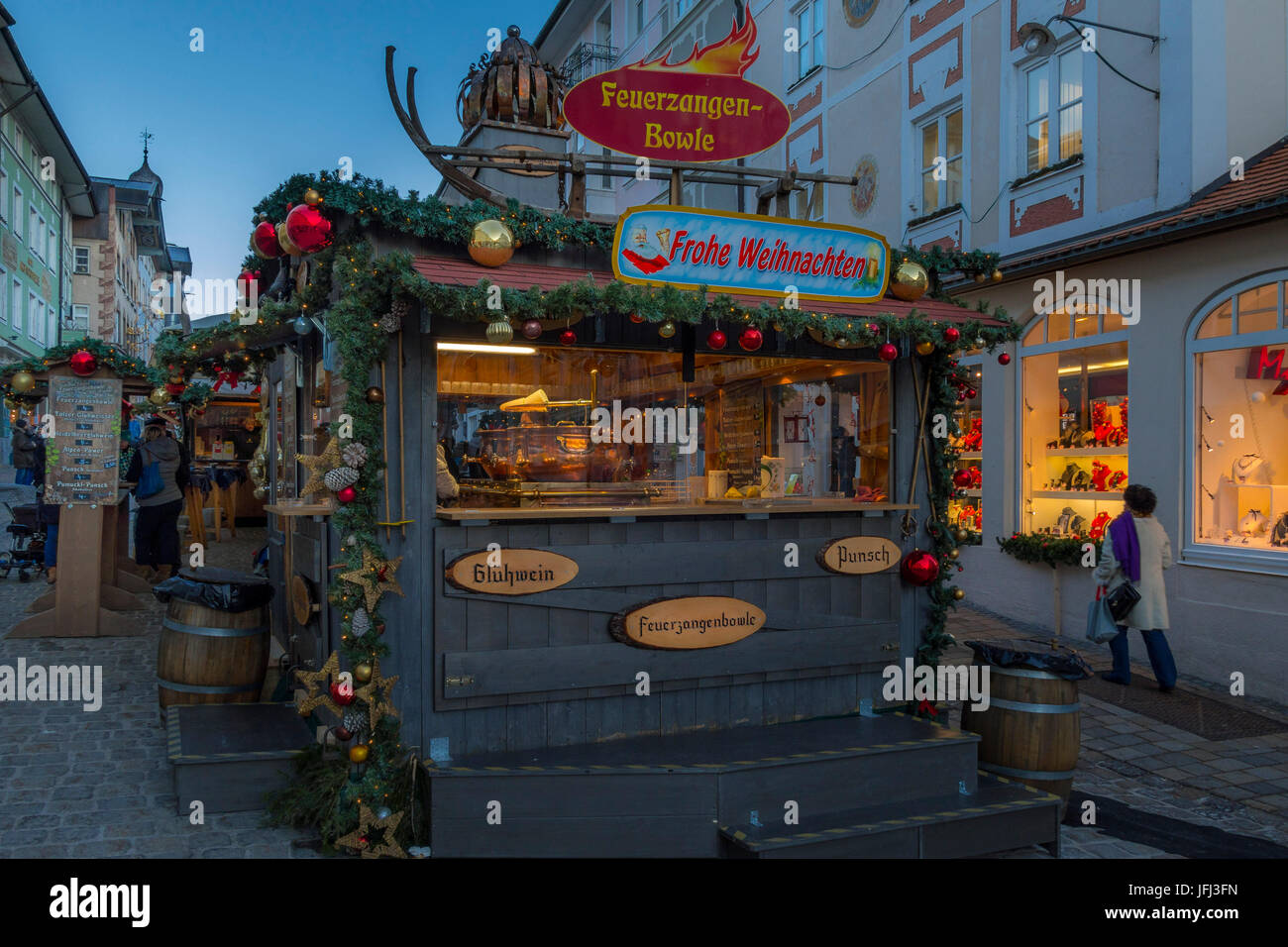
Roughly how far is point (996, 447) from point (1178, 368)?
2457 millimetres

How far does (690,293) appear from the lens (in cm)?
482

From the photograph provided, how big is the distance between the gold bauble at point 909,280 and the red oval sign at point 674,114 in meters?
1.16

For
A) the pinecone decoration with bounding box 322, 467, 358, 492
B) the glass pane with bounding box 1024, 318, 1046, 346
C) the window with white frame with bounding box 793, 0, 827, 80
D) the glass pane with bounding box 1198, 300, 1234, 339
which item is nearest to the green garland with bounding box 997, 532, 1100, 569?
the glass pane with bounding box 1024, 318, 1046, 346

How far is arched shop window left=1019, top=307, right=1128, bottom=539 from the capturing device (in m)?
9.60

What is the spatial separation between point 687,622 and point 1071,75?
26.8ft

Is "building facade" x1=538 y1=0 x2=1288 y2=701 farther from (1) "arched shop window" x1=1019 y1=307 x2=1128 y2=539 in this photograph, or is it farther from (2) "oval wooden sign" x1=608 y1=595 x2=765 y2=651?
(2) "oval wooden sign" x1=608 y1=595 x2=765 y2=651

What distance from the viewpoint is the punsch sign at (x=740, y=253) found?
4.98 m

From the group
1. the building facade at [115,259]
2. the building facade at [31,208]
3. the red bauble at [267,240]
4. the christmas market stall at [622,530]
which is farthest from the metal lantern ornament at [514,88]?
the building facade at [115,259]

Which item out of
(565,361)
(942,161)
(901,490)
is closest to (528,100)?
(565,361)

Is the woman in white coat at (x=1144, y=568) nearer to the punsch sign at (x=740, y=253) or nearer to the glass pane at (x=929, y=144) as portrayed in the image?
the punsch sign at (x=740, y=253)

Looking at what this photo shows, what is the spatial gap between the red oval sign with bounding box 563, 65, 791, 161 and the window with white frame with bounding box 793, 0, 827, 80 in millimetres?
10512

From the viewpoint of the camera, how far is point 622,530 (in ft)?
16.9

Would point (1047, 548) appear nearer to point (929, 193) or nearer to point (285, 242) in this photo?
point (929, 193)
